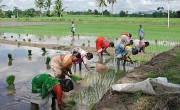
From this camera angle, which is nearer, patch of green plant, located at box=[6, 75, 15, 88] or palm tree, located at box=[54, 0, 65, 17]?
patch of green plant, located at box=[6, 75, 15, 88]

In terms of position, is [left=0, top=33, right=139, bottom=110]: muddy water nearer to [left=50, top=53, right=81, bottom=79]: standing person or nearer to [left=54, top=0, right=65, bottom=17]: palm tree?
[left=50, top=53, right=81, bottom=79]: standing person

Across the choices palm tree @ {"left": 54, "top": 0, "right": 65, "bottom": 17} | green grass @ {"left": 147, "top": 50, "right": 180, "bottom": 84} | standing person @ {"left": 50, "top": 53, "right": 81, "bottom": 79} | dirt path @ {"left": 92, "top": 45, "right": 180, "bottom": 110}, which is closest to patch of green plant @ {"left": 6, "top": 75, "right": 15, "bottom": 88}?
standing person @ {"left": 50, "top": 53, "right": 81, "bottom": 79}

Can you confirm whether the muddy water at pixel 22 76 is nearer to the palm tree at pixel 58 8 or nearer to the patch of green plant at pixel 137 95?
the patch of green plant at pixel 137 95

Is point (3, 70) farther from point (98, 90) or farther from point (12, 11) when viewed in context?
point (12, 11)

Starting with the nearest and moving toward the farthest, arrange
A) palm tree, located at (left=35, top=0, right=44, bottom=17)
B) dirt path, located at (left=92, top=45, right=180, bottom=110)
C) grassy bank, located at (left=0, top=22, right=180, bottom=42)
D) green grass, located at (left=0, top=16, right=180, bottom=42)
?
dirt path, located at (left=92, top=45, right=180, bottom=110) < grassy bank, located at (left=0, top=22, right=180, bottom=42) < green grass, located at (left=0, top=16, right=180, bottom=42) < palm tree, located at (left=35, top=0, right=44, bottom=17)

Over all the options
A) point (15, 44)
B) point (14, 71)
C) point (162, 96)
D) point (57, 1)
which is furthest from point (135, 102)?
point (57, 1)

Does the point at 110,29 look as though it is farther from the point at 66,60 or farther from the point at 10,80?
the point at 66,60

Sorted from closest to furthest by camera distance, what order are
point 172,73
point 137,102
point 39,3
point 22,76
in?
point 137,102, point 172,73, point 22,76, point 39,3

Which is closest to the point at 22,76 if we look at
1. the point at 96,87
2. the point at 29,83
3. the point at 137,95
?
the point at 29,83

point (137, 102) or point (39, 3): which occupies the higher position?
point (39, 3)

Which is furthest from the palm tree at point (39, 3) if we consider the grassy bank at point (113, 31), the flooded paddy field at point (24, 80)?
the flooded paddy field at point (24, 80)

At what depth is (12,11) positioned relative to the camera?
326 ft

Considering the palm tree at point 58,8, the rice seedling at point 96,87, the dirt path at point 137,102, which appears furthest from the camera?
the palm tree at point 58,8

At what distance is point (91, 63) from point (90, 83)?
3984 mm
